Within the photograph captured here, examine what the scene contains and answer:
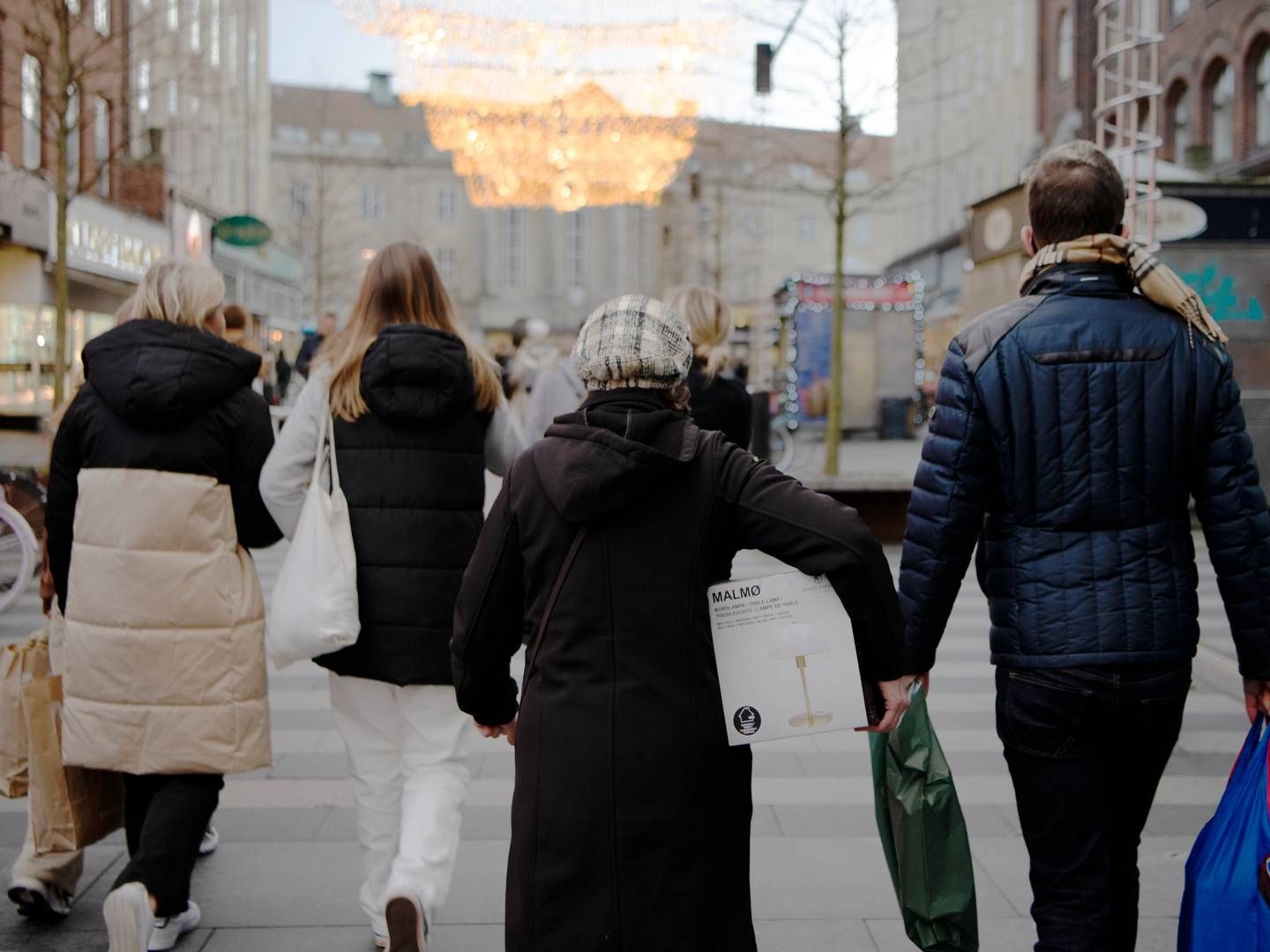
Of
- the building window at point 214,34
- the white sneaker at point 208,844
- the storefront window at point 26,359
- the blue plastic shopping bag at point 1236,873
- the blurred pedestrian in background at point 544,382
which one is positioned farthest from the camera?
the building window at point 214,34

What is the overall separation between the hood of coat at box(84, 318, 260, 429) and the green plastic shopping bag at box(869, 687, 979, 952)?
6.79 ft

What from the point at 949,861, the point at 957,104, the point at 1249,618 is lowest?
the point at 949,861

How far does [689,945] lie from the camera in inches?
101

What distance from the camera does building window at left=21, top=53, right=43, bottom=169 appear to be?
75.7ft

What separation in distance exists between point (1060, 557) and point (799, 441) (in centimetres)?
2494

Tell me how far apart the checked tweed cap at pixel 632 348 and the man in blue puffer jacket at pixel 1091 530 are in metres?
0.80

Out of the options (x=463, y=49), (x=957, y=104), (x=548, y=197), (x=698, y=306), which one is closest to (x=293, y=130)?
(x=957, y=104)

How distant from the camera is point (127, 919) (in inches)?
137

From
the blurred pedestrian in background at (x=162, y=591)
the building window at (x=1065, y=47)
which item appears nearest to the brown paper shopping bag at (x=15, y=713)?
the blurred pedestrian in background at (x=162, y=591)

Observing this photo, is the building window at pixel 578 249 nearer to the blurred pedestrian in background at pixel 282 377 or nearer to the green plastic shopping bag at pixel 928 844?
the blurred pedestrian in background at pixel 282 377

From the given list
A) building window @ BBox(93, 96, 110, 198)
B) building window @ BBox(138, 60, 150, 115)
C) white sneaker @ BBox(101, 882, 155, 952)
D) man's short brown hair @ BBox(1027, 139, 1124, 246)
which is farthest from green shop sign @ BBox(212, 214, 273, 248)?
man's short brown hair @ BBox(1027, 139, 1124, 246)

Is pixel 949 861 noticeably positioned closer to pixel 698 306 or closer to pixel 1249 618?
pixel 1249 618

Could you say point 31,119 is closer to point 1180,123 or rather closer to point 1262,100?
point 1262,100

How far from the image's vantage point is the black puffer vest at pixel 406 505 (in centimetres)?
386
